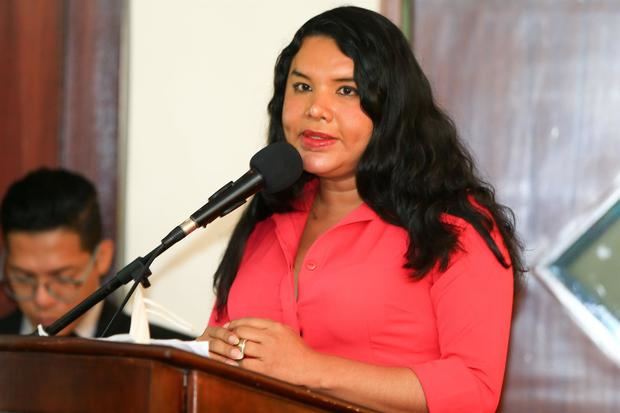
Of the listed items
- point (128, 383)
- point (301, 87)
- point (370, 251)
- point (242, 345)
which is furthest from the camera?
point (301, 87)

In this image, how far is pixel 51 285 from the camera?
3.02 m

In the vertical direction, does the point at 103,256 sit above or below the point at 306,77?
below

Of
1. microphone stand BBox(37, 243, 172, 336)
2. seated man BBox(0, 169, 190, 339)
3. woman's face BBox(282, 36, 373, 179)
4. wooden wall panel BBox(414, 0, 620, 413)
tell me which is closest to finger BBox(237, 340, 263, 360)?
microphone stand BBox(37, 243, 172, 336)

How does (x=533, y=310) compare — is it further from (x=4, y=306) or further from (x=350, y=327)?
(x=4, y=306)

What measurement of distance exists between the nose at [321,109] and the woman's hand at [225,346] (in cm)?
45

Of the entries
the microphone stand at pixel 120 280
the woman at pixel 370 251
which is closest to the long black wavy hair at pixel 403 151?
the woman at pixel 370 251

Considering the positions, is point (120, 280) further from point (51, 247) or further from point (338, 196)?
point (51, 247)

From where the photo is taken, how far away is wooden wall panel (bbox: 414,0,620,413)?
2.69 meters

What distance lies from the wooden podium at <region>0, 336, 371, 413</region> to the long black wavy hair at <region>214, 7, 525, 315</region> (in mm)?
638

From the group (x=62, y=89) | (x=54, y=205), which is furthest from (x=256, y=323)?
(x=62, y=89)

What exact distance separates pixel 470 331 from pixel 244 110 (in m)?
1.30

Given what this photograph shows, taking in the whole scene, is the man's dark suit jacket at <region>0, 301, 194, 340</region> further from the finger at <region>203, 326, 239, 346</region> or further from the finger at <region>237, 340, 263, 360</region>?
the finger at <region>237, 340, 263, 360</region>

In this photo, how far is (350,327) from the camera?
6.46 feet

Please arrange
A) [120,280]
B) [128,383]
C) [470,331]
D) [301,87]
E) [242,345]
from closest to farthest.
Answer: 1. [128,383]
2. [120,280]
3. [242,345]
4. [470,331]
5. [301,87]
